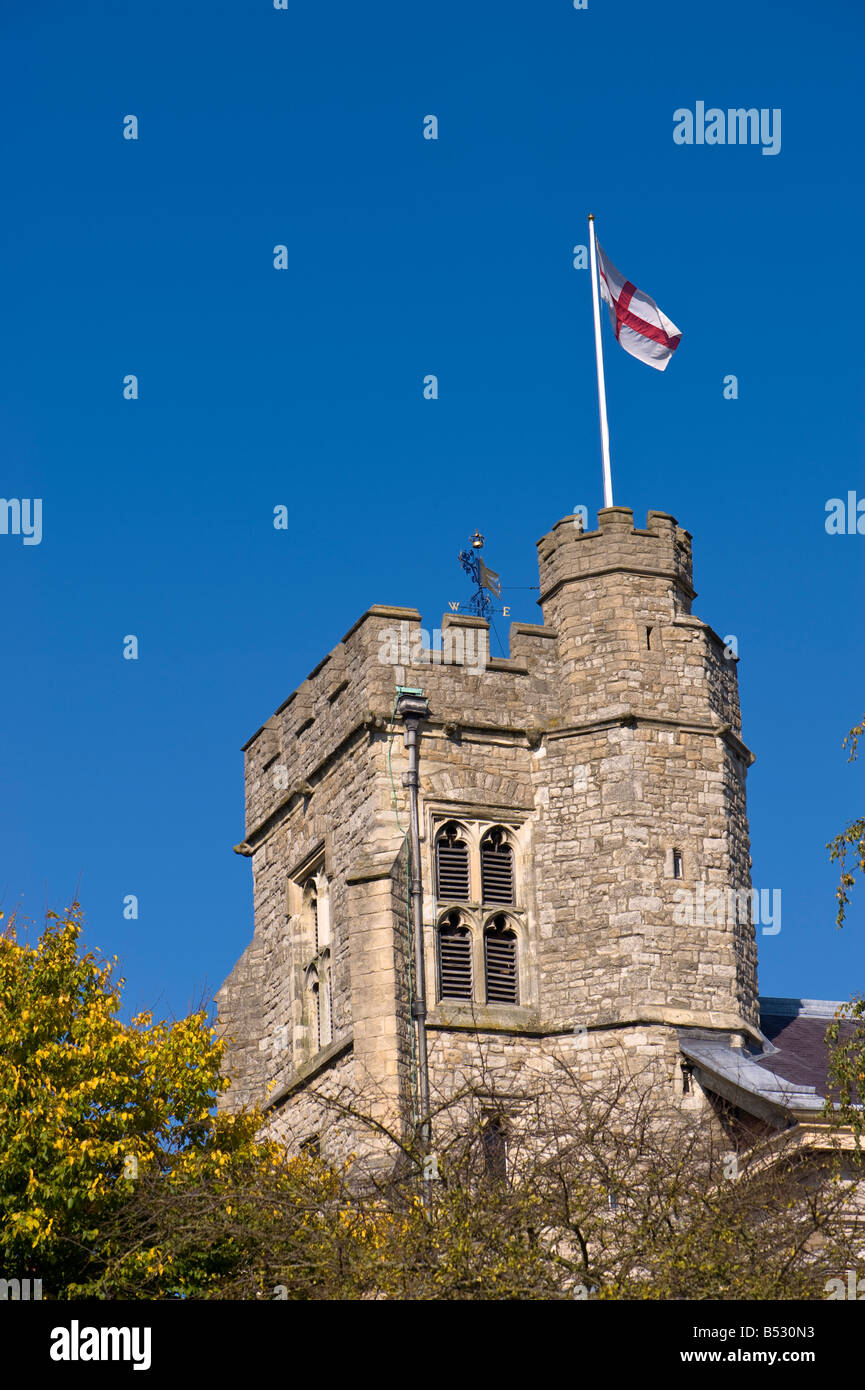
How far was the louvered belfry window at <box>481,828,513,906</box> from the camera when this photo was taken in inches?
1146

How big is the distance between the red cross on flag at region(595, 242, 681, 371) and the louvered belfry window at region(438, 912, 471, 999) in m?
9.31

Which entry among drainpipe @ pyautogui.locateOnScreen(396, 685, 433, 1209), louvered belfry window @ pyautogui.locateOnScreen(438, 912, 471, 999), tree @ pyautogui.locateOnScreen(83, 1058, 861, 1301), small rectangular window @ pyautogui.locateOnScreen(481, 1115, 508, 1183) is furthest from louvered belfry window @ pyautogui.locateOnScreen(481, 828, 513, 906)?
tree @ pyautogui.locateOnScreen(83, 1058, 861, 1301)

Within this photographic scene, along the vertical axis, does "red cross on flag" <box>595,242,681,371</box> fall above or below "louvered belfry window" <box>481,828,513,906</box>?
above

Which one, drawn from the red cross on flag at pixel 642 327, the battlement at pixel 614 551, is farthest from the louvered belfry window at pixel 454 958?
the red cross on flag at pixel 642 327

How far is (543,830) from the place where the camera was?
→ 29.3 m

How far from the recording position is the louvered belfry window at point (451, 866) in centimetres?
2894

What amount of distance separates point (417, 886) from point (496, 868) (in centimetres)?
144

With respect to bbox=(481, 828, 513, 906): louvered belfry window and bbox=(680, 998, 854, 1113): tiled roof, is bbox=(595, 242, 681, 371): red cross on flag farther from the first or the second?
bbox=(680, 998, 854, 1113): tiled roof

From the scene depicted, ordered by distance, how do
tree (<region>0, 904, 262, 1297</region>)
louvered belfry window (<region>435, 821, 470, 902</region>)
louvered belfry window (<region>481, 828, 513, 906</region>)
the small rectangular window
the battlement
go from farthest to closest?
the battlement → louvered belfry window (<region>481, 828, 513, 906</region>) → louvered belfry window (<region>435, 821, 470, 902</region>) → tree (<region>0, 904, 262, 1297</region>) → the small rectangular window

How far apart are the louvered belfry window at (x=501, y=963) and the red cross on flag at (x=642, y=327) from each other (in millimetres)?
9103

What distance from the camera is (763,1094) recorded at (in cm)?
2569

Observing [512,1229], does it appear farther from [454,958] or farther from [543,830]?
[543,830]
